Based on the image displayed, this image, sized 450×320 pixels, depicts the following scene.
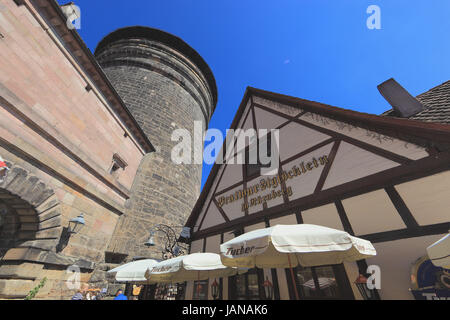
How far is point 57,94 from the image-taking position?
5.98 metres

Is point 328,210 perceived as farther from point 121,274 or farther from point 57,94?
point 57,94

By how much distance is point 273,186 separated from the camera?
5484mm

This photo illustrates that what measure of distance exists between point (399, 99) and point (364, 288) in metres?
4.62

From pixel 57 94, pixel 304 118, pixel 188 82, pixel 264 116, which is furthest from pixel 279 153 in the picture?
pixel 188 82

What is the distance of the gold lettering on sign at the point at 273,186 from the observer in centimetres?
490

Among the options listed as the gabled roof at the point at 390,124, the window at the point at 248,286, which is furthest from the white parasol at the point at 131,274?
the gabled roof at the point at 390,124

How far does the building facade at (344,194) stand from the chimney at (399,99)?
257mm

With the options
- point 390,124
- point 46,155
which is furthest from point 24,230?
point 390,124

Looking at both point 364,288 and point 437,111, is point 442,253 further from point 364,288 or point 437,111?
point 437,111

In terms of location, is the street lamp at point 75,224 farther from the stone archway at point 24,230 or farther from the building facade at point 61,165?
the stone archway at point 24,230

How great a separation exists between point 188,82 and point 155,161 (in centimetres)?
749

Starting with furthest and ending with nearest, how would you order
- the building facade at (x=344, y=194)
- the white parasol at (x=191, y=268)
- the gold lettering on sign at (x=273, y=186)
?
the gold lettering on sign at (x=273, y=186), the white parasol at (x=191, y=268), the building facade at (x=344, y=194)
